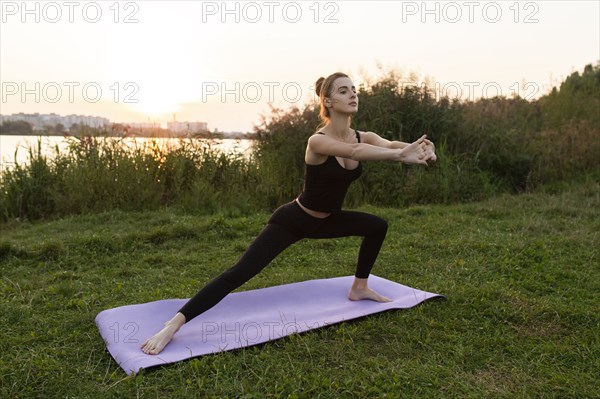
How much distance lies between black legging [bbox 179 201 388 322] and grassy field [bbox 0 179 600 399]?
13.8 inches

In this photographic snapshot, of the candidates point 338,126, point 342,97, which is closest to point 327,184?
point 338,126

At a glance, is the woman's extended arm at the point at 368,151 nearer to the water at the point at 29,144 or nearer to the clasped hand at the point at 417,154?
the clasped hand at the point at 417,154

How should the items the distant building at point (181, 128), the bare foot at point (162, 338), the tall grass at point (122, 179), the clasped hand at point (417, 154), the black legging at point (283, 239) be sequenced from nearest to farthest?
the clasped hand at point (417, 154), the bare foot at point (162, 338), the black legging at point (283, 239), the tall grass at point (122, 179), the distant building at point (181, 128)

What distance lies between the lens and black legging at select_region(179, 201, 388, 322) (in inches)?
119

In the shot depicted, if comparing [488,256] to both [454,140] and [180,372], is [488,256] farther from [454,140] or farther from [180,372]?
[454,140]

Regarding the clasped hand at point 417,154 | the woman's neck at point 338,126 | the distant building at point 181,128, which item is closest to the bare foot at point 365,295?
the woman's neck at point 338,126

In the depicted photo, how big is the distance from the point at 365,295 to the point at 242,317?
34.4 inches

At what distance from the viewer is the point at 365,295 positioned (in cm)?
375

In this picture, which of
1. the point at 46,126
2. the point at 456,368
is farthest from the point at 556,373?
the point at 46,126

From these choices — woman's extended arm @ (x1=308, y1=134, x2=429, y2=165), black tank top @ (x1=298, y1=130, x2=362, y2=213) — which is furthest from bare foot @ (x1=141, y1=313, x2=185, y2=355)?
woman's extended arm @ (x1=308, y1=134, x2=429, y2=165)

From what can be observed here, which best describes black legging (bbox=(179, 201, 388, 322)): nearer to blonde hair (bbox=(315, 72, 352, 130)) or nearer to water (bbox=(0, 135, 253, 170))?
blonde hair (bbox=(315, 72, 352, 130))

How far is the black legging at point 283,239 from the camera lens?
9.95 feet

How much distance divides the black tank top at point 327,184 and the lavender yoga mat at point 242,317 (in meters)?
0.71

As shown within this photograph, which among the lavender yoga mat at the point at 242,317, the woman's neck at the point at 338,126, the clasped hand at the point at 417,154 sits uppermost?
the woman's neck at the point at 338,126
